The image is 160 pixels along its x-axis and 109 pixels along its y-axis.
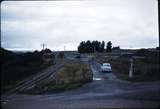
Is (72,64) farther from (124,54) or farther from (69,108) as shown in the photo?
A: (69,108)

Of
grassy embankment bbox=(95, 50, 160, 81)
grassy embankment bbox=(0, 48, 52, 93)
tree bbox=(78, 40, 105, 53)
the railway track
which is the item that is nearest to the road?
grassy embankment bbox=(95, 50, 160, 81)

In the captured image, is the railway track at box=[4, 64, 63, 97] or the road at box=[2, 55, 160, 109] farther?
the railway track at box=[4, 64, 63, 97]

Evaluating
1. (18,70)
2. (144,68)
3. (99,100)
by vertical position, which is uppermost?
(144,68)

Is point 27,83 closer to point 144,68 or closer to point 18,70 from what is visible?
point 18,70

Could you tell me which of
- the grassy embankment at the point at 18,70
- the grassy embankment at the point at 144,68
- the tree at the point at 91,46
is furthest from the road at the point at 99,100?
the tree at the point at 91,46

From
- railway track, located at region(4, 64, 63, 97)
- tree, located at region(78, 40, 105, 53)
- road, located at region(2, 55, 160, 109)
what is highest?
tree, located at region(78, 40, 105, 53)

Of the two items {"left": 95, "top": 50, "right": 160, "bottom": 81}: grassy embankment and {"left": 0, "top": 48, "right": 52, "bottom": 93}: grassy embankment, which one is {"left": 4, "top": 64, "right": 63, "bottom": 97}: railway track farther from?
{"left": 95, "top": 50, "right": 160, "bottom": 81}: grassy embankment

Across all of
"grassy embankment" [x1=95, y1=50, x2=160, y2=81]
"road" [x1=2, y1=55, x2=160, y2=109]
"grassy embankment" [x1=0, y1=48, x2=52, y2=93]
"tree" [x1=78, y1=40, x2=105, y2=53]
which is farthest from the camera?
"tree" [x1=78, y1=40, x2=105, y2=53]

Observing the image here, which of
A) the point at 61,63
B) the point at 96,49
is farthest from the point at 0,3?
the point at 61,63

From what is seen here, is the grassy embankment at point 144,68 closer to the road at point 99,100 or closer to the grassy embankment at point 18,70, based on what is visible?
the road at point 99,100

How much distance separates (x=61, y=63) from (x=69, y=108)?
104ft

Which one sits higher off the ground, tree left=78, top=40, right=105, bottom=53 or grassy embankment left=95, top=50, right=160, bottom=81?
tree left=78, top=40, right=105, bottom=53

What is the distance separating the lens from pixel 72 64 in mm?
46531

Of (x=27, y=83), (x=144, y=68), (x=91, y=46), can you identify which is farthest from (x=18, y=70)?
(x=144, y=68)
